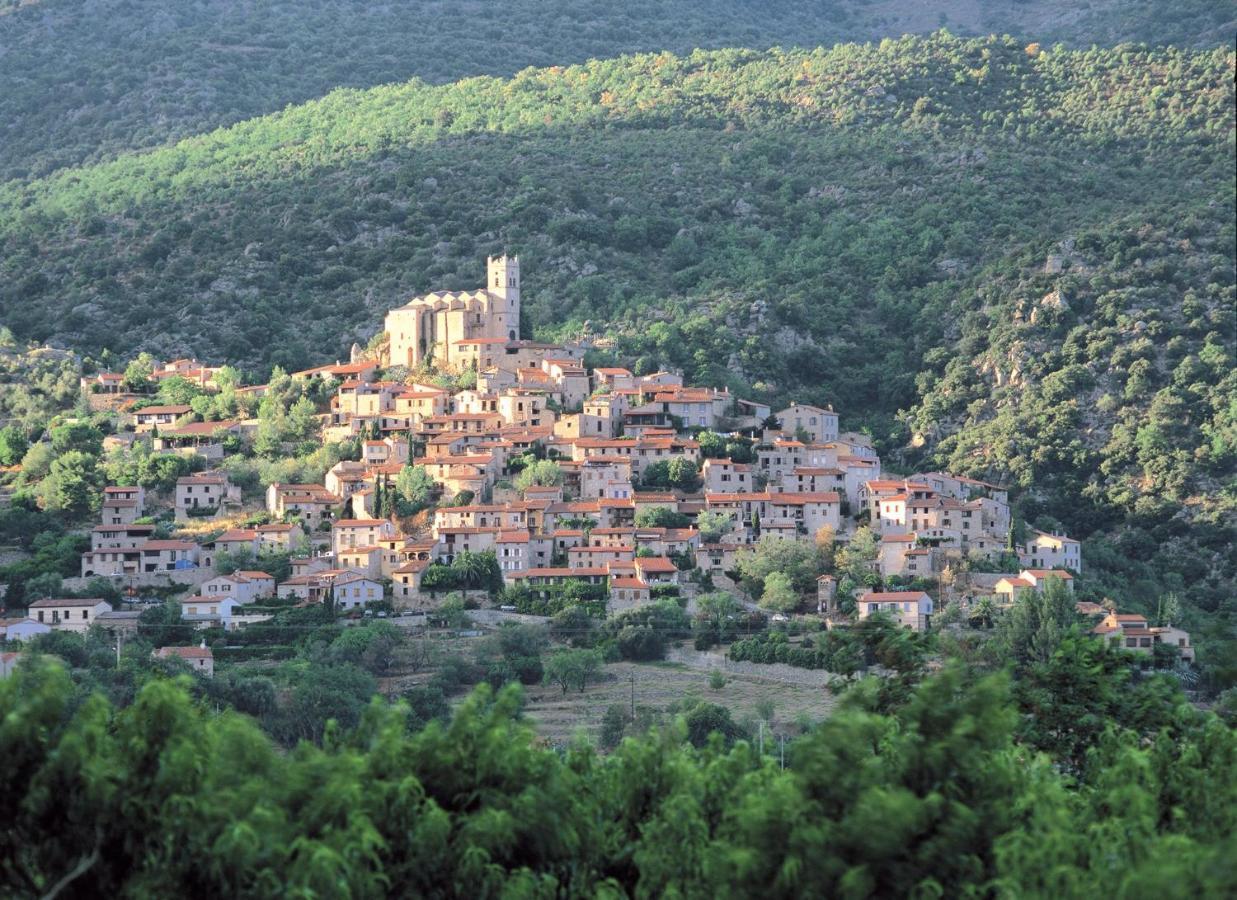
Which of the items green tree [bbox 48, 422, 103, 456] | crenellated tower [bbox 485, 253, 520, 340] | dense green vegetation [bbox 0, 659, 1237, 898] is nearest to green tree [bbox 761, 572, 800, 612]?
crenellated tower [bbox 485, 253, 520, 340]

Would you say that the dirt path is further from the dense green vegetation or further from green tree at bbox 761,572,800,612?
the dense green vegetation

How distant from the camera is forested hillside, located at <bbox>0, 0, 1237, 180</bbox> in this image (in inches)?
5423

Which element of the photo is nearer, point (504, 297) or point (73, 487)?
point (73, 487)

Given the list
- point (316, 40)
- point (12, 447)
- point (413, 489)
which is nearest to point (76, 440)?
point (12, 447)

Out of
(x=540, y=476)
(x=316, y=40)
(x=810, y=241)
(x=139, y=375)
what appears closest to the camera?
(x=540, y=476)

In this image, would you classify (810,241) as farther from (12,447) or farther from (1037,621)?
(1037,621)

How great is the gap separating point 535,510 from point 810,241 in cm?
3958

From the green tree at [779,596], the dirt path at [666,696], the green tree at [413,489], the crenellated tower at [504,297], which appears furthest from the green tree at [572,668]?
the crenellated tower at [504,297]

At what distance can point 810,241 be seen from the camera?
101 metres

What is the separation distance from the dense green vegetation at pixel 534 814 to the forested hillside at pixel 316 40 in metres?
110

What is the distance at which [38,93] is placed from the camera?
146 metres

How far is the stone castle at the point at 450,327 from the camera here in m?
77.8

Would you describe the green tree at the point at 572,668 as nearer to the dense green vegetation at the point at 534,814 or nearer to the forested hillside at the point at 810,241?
the forested hillside at the point at 810,241

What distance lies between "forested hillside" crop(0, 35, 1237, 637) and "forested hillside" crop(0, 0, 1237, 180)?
11.0 meters
